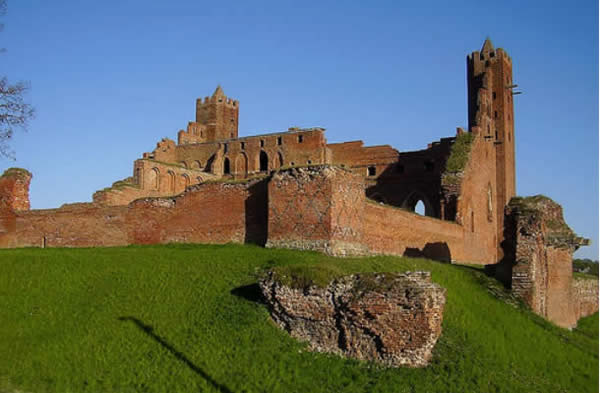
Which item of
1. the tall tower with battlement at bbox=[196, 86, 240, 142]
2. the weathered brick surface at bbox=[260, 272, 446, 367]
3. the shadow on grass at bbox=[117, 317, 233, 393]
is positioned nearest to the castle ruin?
the weathered brick surface at bbox=[260, 272, 446, 367]

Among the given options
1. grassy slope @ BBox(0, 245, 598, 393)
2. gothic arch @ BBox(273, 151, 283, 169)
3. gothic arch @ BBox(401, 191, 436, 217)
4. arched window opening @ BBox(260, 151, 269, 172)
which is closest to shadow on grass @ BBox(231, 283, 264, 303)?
grassy slope @ BBox(0, 245, 598, 393)

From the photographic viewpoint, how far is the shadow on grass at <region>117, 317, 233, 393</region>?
12094 millimetres

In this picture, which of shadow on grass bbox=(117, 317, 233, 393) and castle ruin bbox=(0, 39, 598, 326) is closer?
shadow on grass bbox=(117, 317, 233, 393)

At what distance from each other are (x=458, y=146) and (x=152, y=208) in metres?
17.7

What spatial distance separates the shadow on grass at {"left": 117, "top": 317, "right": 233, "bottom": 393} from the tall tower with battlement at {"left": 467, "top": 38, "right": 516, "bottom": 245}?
121ft

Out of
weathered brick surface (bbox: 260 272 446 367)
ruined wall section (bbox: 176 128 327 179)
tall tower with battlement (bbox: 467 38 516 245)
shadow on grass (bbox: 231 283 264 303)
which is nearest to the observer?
weathered brick surface (bbox: 260 272 446 367)

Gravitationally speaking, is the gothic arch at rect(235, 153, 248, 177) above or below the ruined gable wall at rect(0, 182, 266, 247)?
above

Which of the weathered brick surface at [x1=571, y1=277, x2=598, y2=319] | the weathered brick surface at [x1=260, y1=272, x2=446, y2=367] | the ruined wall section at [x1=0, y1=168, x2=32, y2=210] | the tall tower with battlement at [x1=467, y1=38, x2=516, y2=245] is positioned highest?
the tall tower with battlement at [x1=467, y1=38, x2=516, y2=245]

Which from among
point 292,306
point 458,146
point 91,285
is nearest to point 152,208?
point 91,285

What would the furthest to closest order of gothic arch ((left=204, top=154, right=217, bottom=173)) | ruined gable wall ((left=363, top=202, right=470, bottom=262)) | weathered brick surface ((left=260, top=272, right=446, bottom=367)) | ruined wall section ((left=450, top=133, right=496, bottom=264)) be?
gothic arch ((left=204, top=154, right=217, bottom=173)), ruined wall section ((left=450, top=133, right=496, bottom=264)), ruined gable wall ((left=363, top=202, right=470, bottom=262)), weathered brick surface ((left=260, top=272, right=446, bottom=367))

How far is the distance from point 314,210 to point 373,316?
720cm

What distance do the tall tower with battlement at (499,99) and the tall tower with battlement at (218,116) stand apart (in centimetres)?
2316

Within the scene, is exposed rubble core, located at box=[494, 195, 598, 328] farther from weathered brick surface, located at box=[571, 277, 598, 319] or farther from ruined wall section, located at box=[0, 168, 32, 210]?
ruined wall section, located at box=[0, 168, 32, 210]

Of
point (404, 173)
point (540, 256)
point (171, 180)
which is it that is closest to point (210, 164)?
point (171, 180)
